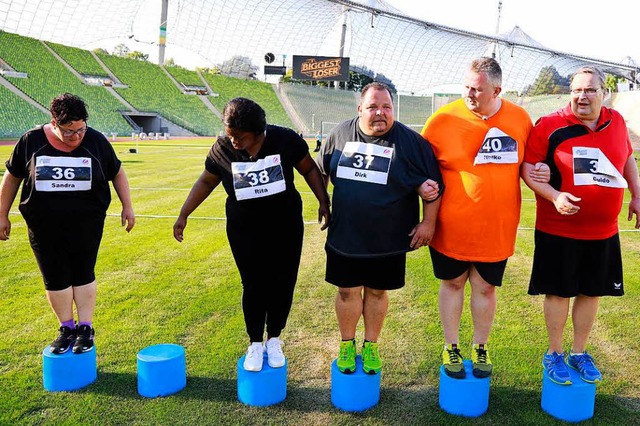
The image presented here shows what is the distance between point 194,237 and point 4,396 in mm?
4209

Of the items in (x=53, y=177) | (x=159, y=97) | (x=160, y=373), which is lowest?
(x=160, y=373)

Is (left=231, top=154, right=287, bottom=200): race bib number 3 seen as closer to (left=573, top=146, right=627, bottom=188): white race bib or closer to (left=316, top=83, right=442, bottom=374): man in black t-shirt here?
(left=316, top=83, right=442, bottom=374): man in black t-shirt

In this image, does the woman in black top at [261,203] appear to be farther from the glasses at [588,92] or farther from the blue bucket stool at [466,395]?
the glasses at [588,92]

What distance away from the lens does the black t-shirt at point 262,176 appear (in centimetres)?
277

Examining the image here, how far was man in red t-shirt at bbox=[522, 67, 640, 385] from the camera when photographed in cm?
267

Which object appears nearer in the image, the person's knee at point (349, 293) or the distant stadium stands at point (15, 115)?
the person's knee at point (349, 293)

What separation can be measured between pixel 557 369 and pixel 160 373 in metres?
2.21

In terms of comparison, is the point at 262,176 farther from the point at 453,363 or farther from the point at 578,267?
the point at 578,267

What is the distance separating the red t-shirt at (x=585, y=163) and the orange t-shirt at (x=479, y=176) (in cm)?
12

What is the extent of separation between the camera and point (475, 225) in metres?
2.74

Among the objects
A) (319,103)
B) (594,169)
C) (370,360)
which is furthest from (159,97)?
(594,169)

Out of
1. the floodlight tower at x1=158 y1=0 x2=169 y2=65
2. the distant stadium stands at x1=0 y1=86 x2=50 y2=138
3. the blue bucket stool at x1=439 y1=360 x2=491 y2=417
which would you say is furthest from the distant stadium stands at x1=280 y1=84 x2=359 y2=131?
the blue bucket stool at x1=439 y1=360 x2=491 y2=417

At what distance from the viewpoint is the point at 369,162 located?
2.71 meters

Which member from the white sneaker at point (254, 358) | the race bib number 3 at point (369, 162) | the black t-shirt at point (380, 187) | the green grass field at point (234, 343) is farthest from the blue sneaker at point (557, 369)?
the white sneaker at point (254, 358)
